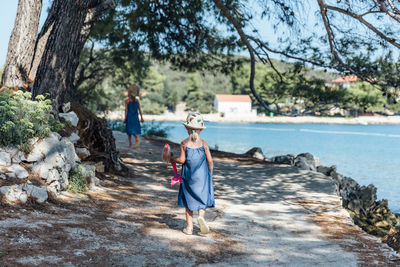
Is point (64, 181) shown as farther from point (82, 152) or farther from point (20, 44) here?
point (20, 44)

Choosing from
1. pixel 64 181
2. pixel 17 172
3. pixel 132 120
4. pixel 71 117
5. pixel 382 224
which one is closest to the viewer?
pixel 17 172

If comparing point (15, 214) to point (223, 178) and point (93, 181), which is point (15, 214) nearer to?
point (93, 181)

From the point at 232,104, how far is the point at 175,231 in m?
87.5

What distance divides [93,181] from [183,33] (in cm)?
721

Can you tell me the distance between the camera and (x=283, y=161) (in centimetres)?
1397

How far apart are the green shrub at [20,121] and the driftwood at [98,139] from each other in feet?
6.81

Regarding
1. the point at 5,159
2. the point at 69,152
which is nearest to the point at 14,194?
the point at 5,159

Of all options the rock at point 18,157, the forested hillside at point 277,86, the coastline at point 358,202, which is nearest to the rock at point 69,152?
the rock at point 18,157

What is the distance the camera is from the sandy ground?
4359 millimetres

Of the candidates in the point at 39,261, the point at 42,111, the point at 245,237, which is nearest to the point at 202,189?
the point at 245,237

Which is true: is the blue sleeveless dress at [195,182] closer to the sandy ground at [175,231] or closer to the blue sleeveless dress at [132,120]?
the sandy ground at [175,231]

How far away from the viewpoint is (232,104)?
92500mm

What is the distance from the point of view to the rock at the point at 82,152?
8.12 m

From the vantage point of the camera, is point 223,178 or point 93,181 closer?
point 93,181
